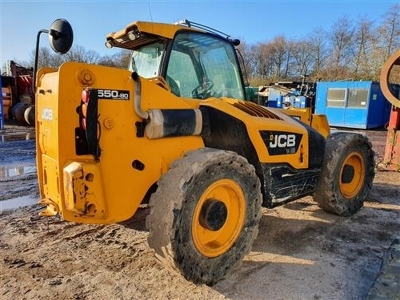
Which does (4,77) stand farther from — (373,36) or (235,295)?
(373,36)

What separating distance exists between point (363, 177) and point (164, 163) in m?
3.14

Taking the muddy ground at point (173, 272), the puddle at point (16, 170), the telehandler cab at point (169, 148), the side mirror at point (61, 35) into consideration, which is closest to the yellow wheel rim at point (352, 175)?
the muddy ground at point (173, 272)

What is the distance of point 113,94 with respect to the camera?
99.7 inches

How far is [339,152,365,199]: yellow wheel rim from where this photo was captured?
4.41 meters

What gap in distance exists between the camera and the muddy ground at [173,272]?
8.82 feet

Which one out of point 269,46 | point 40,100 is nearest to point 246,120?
point 40,100

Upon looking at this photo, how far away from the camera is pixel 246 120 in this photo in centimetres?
316

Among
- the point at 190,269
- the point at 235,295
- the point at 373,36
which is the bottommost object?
the point at 235,295

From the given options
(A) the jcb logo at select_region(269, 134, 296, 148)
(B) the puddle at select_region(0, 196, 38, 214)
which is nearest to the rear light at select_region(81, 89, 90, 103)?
(A) the jcb logo at select_region(269, 134, 296, 148)

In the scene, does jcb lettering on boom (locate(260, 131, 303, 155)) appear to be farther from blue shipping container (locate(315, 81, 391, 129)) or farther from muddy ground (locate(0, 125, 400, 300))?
blue shipping container (locate(315, 81, 391, 129))

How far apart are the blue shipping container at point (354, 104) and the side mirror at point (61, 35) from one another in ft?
53.4

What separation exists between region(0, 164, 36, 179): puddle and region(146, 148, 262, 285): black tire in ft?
16.2

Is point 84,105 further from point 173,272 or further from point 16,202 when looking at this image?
point 16,202

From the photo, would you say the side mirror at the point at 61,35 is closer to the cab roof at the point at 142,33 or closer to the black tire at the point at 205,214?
the cab roof at the point at 142,33
